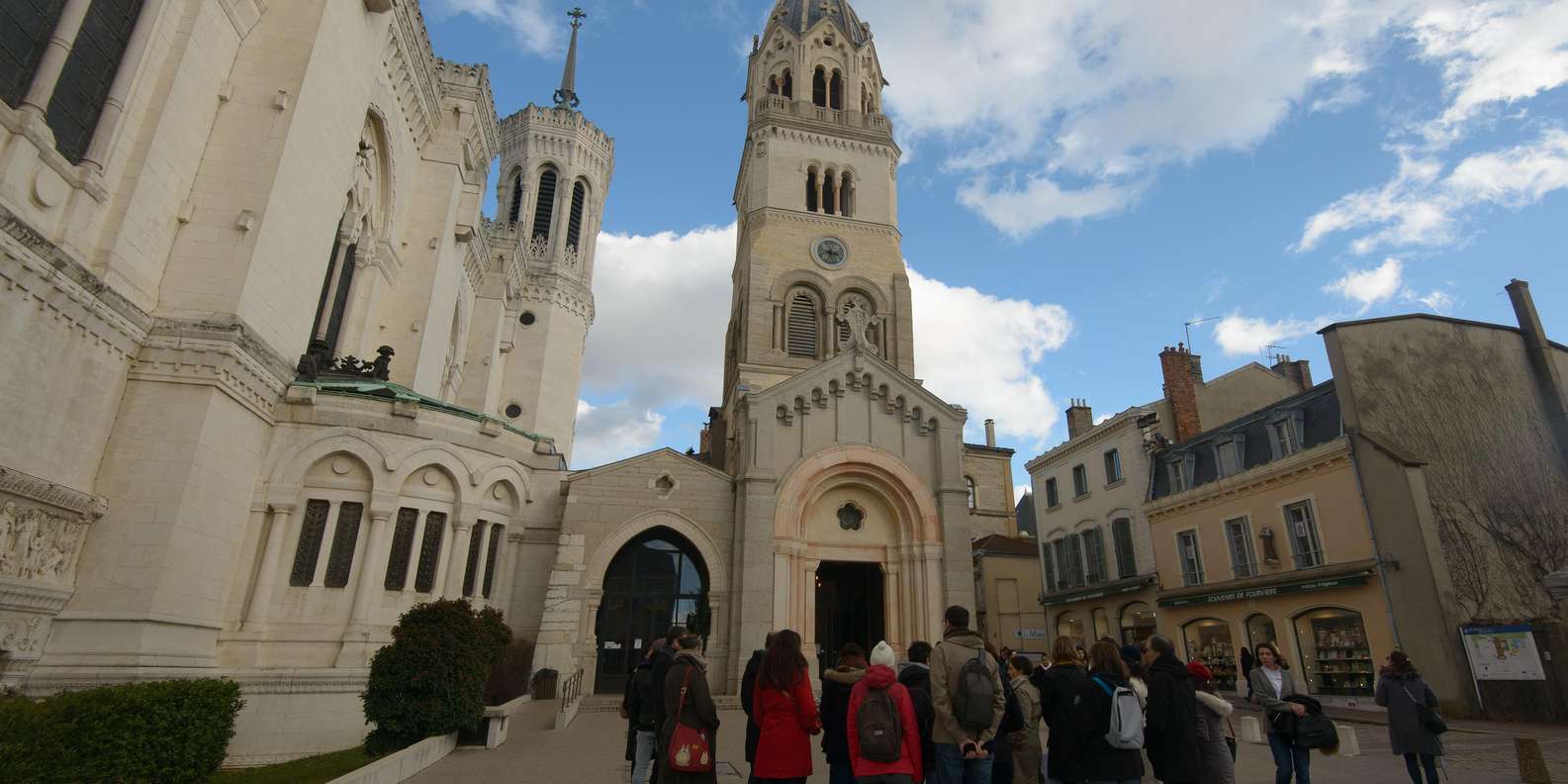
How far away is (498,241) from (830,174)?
15525mm

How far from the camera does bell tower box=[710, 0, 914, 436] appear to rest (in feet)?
108

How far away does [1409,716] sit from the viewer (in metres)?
8.64

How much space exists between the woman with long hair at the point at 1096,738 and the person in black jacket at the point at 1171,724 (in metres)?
0.39

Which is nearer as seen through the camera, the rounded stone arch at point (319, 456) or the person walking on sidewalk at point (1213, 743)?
the person walking on sidewalk at point (1213, 743)

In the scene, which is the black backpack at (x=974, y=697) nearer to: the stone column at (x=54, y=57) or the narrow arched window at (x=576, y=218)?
the stone column at (x=54, y=57)

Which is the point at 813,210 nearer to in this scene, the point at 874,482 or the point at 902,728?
the point at 874,482

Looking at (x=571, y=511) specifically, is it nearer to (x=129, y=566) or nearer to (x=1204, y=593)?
(x=129, y=566)

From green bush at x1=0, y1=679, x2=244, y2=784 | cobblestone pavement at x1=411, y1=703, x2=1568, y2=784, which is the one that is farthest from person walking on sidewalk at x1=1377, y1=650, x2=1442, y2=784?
green bush at x1=0, y1=679, x2=244, y2=784

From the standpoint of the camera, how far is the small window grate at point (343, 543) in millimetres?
16212

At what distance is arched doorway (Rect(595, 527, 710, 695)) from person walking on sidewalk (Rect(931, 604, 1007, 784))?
15.3 meters

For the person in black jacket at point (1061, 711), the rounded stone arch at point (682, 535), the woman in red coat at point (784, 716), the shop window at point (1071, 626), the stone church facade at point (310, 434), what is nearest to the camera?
the woman in red coat at point (784, 716)

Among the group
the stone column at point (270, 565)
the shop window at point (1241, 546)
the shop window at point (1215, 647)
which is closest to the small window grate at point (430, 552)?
the stone column at point (270, 565)

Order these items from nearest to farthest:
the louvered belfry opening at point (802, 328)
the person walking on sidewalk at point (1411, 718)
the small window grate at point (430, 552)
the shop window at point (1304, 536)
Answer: the person walking on sidewalk at point (1411, 718)
the small window grate at point (430, 552)
the shop window at point (1304, 536)
the louvered belfry opening at point (802, 328)

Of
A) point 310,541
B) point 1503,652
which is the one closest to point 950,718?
point 310,541
